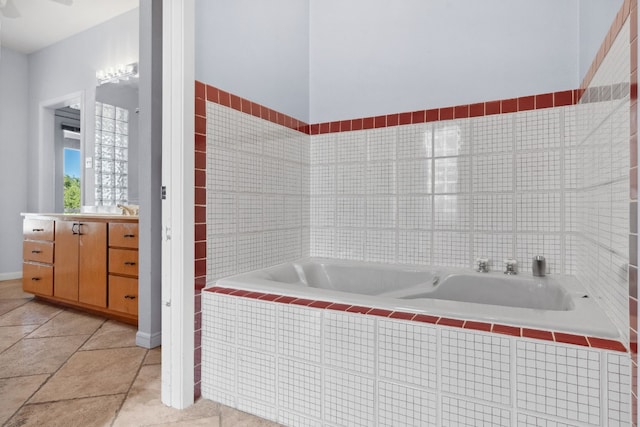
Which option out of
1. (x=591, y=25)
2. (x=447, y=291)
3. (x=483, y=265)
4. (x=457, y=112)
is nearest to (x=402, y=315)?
(x=447, y=291)

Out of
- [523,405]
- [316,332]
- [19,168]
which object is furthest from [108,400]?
[19,168]

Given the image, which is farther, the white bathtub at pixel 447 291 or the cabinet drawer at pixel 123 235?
the cabinet drawer at pixel 123 235

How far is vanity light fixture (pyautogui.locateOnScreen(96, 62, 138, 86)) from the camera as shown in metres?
3.23

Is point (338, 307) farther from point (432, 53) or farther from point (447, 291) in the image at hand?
point (432, 53)

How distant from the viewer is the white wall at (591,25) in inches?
48.6

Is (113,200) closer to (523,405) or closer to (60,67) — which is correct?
(60,67)

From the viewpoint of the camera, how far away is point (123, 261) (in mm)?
2387

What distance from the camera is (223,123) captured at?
5.61 ft

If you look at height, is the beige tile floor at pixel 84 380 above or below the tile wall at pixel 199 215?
below

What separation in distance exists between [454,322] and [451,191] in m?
1.04

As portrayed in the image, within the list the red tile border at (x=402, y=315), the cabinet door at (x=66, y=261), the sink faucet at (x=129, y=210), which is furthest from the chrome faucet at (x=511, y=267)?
the cabinet door at (x=66, y=261)

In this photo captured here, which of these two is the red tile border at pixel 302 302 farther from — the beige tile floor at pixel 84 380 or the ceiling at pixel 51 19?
the ceiling at pixel 51 19

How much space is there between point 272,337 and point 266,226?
73 cm

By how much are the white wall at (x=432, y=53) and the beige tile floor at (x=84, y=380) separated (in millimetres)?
1820
